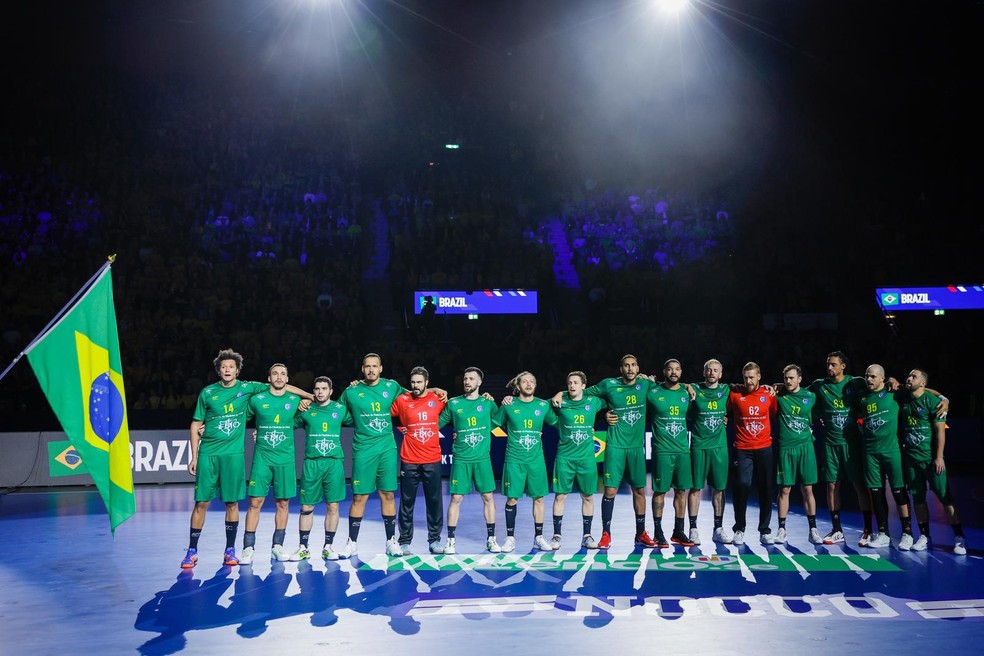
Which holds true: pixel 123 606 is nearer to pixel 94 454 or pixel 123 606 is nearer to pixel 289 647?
pixel 94 454

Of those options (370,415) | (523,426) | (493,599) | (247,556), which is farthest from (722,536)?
(247,556)

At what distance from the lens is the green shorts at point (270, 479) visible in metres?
9.39

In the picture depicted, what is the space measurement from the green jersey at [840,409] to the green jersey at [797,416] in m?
0.17

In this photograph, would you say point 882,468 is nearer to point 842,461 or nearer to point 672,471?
point 842,461

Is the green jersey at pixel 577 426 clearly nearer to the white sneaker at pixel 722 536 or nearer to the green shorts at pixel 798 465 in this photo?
the white sneaker at pixel 722 536

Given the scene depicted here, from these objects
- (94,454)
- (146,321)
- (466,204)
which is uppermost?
(466,204)

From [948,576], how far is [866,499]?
183 cm

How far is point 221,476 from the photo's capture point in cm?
929

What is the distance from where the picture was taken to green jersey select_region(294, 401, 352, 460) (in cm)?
966

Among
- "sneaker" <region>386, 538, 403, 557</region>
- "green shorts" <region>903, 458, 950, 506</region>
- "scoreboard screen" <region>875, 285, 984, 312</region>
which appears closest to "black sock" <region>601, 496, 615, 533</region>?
"sneaker" <region>386, 538, 403, 557</region>

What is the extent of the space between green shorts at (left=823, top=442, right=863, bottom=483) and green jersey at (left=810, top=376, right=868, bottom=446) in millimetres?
72

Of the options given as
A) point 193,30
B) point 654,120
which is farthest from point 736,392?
point 193,30

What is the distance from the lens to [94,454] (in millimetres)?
8086

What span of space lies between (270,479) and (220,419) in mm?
880
